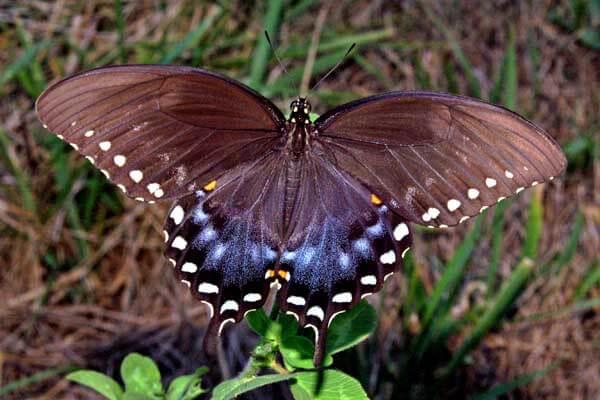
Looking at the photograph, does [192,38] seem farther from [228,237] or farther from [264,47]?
[228,237]

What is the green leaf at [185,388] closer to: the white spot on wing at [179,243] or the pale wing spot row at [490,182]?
the white spot on wing at [179,243]

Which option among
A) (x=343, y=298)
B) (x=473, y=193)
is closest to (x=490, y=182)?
(x=473, y=193)

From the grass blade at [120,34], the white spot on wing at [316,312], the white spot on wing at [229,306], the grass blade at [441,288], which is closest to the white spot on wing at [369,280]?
the white spot on wing at [316,312]

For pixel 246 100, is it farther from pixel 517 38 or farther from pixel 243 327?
pixel 517 38

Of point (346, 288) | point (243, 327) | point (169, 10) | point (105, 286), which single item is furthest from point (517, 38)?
point (346, 288)

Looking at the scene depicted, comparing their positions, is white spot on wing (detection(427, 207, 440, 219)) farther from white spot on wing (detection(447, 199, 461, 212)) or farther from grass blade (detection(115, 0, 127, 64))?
grass blade (detection(115, 0, 127, 64))

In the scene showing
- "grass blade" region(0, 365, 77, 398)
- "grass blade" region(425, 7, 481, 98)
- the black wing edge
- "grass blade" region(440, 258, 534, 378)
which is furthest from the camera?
"grass blade" region(425, 7, 481, 98)

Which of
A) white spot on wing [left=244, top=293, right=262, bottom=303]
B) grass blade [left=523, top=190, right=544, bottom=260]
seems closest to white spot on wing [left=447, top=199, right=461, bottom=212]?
white spot on wing [left=244, top=293, right=262, bottom=303]
